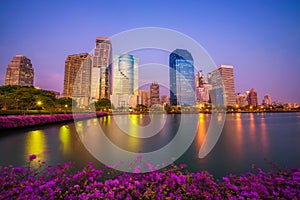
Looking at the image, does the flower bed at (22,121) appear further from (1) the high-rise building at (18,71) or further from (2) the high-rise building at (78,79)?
(1) the high-rise building at (18,71)

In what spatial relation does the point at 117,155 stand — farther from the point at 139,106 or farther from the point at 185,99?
the point at 139,106

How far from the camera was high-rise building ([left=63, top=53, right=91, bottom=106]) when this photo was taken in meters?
117

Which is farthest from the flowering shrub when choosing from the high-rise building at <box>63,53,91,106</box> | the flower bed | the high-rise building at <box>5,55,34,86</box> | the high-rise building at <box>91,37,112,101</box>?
the high-rise building at <box>5,55,34,86</box>

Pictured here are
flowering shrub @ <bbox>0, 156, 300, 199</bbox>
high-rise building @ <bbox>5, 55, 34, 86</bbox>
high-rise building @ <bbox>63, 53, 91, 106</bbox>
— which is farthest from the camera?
high-rise building @ <bbox>5, 55, 34, 86</bbox>

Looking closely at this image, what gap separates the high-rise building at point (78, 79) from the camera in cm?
11656

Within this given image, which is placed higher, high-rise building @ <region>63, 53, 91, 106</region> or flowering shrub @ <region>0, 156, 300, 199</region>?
high-rise building @ <region>63, 53, 91, 106</region>

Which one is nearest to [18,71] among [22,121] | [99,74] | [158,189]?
[99,74]

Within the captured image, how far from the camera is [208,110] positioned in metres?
93.8

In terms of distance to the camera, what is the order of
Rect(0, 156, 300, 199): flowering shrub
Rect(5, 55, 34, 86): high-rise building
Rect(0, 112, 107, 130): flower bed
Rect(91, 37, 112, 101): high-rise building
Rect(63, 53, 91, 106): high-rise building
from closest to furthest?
1. Rect(0, 156, 300, 199): flowering shrub
2. Rect(0, 112, 107, 130): flower bed
3. Rect(63, 53, 91, 106): high-rise building
4. Rect(91, 37, 112, 101): high-rise building
5. Rect(5, 55, 34, 86): high-rise building

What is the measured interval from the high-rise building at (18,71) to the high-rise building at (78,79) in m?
29.6

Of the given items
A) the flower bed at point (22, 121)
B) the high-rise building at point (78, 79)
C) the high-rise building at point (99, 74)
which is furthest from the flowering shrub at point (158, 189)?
the high-rise building at point (99, 74)

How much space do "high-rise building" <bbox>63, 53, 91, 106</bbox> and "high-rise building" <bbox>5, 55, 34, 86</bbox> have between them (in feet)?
97.1

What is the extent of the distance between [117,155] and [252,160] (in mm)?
4653

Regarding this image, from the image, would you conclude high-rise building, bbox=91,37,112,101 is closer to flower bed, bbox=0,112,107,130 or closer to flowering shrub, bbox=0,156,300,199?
flower bed, bbox=0,112,107,130
